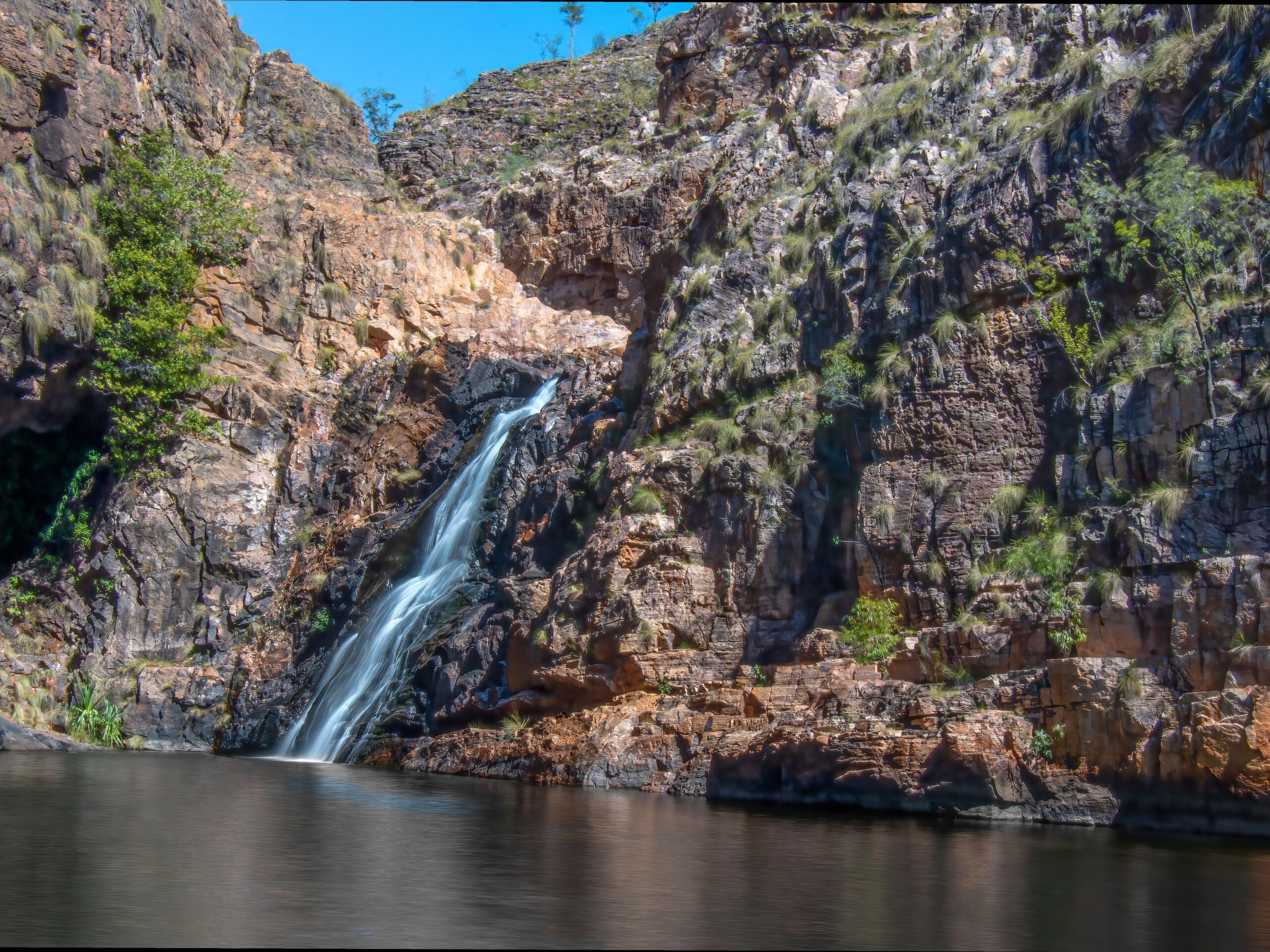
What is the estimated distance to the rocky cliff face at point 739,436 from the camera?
52.1 feet

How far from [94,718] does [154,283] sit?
14038mm

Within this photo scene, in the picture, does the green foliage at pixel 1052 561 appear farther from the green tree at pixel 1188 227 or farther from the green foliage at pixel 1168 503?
the green tree at pixel 1188 227

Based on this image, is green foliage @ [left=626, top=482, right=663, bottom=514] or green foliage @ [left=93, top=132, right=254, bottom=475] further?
green foliage @ [left=93, top=132, right=254, bottom=475]

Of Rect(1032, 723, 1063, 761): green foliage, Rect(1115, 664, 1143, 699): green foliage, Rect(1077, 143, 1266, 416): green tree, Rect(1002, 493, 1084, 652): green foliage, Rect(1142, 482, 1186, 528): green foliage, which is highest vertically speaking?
Rect(1077, 143, 1266, 416): green tree

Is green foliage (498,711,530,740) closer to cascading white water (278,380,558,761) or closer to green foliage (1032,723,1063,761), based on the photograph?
cascading white water (278,380,558,761)

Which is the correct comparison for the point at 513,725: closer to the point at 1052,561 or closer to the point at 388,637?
the point at 388,637

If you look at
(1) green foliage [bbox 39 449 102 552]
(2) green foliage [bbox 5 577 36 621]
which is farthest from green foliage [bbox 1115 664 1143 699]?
(2) green foliage [bbox 5 577 36 621]

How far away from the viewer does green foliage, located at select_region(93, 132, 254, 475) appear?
3347 cm

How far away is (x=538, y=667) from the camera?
75.5 feet

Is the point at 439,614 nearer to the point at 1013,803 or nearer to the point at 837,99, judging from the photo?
the point at 1013,803

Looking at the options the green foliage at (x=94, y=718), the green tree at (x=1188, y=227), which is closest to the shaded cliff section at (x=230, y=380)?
the green foliage at (x=94, y=718)

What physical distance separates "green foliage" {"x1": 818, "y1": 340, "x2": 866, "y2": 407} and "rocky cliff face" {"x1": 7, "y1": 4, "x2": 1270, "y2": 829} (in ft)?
0.68

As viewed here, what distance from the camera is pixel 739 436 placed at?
24.0m

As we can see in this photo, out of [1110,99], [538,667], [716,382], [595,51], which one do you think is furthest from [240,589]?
[595,51]
